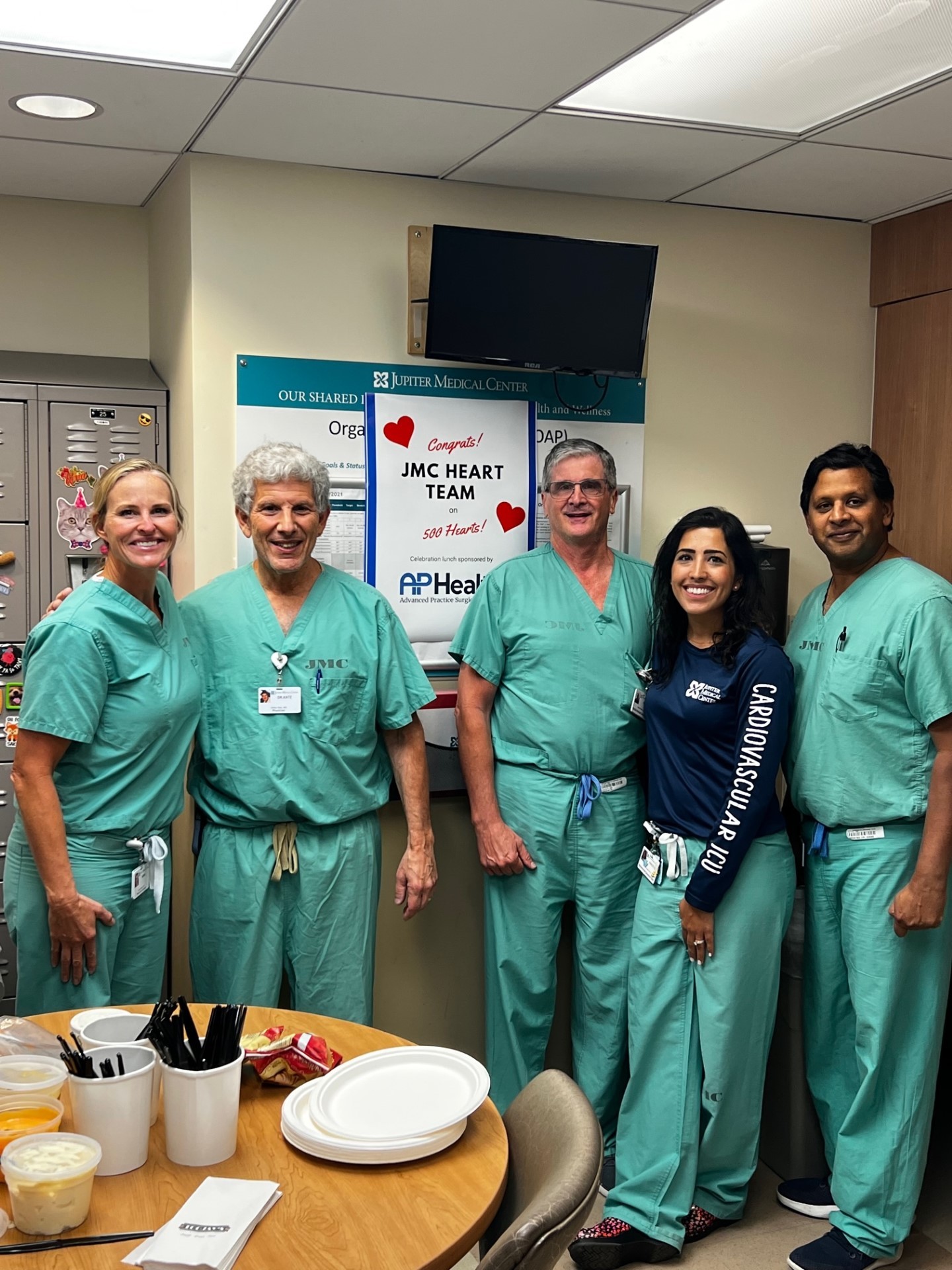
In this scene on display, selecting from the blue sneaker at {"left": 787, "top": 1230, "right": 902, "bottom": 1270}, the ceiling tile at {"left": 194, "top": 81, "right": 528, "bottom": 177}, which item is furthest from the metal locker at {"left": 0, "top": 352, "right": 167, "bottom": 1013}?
the blue sneaker at {"left": 787, "top": 1230, "right": 902, "bottom": 1270}

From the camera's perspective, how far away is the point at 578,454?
9.59 feet

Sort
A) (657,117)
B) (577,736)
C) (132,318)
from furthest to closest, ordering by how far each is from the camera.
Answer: (132,318), (577,736), (657,117)

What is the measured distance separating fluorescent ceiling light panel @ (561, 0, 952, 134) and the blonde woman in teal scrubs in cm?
132

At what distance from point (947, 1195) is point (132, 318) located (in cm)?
324

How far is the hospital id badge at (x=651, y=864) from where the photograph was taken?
2668 millimetres

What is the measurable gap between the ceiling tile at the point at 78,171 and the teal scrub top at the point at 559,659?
4.62ft

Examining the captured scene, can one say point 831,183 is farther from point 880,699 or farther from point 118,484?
point 118,484

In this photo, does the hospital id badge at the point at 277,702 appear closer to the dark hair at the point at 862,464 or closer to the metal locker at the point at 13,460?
the metal locker at the point at 13,460

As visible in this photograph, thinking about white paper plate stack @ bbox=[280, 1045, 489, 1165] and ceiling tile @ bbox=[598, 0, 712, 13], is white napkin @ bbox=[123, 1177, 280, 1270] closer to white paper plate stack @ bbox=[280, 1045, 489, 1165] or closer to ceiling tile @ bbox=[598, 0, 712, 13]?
white paper plate stack @ bbox=[280, 1045, 489, 1165]

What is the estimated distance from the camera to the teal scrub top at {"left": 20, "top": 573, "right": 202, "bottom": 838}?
89.3 inches

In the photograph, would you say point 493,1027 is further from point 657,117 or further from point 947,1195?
point 657,117

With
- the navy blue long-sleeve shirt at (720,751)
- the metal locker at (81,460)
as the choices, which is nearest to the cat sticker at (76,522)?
the metal locker at (81,460)

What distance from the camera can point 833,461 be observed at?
105 inches

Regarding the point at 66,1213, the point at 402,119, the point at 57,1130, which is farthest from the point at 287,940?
the point at 402,119
